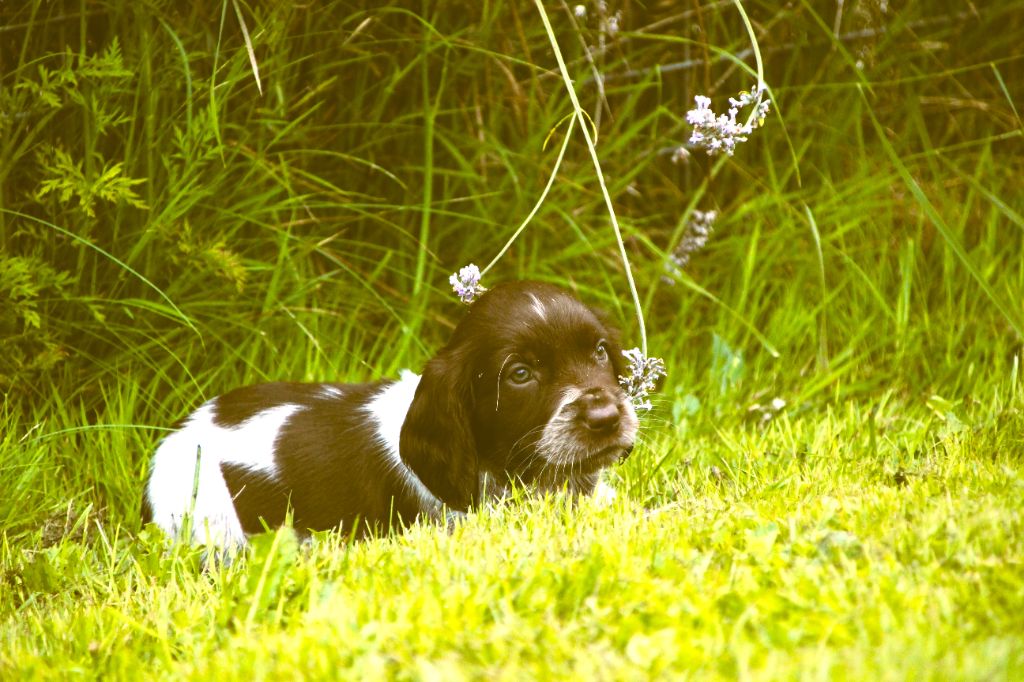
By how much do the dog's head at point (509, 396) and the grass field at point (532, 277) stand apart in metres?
0.36

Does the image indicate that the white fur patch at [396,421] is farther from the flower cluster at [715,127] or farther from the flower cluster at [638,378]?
the flower cluster at [715,127]

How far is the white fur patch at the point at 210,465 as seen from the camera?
12.2ft

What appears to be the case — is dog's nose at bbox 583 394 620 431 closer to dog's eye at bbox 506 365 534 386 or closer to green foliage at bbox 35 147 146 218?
dog's eye at bbox 506 365 534 386

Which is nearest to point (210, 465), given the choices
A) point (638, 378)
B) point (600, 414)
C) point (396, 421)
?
point (396, 421)

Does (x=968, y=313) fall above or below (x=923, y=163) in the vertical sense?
below

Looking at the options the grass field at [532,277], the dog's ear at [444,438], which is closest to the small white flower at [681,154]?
the grass field at [532,277]

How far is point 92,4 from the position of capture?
4.41 meters

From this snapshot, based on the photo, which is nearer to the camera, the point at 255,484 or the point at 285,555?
the point at 285,555

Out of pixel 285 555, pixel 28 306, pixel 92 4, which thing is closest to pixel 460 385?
pixel 285 555

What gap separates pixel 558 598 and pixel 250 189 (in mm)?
2693

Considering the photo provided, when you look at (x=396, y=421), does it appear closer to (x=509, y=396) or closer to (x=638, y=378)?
(x=509, y=396)

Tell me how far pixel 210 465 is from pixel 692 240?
8.15 feet

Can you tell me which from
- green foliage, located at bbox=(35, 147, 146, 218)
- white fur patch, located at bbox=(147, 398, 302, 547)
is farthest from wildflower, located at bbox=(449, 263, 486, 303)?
green foliage, located at bbox=(35, 147, 146, 218)

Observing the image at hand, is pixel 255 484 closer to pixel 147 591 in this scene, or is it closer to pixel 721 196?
pixel 147 591
